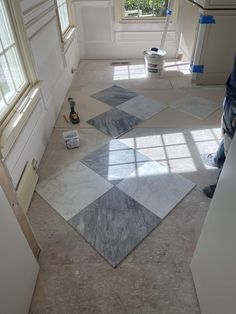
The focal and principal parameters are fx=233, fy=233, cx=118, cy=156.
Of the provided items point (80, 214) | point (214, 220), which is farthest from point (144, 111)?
point (214, 220)

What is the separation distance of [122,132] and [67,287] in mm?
1534

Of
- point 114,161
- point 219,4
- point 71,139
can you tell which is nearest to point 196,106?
point 219,4

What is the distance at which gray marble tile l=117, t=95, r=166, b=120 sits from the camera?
8.86ft

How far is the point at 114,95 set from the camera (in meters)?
3.09

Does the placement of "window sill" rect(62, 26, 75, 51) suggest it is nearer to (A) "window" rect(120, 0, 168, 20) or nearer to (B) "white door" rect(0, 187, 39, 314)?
(A) "window" rect(120, 0, 168, 20)

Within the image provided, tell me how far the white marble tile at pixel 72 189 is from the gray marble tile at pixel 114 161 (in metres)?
0.07

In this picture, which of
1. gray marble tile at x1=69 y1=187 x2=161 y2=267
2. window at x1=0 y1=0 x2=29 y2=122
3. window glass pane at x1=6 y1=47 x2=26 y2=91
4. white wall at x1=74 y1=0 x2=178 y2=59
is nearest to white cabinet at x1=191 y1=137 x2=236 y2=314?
gray marble tile at x1=69 y1=187 x2=161 y2=267

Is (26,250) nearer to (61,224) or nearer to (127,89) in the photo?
(61,224)

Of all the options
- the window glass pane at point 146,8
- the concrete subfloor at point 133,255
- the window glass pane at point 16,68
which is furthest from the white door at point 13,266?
the window glass pane at point 146,8

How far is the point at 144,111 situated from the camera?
2752 millimetres

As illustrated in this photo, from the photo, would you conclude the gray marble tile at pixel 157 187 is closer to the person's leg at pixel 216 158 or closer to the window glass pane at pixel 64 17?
the person's leg at pixel 216 158

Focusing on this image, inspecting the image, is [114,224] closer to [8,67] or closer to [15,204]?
[15,204]

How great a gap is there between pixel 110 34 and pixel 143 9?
2.16ft

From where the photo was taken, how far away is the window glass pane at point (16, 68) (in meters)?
1.70
